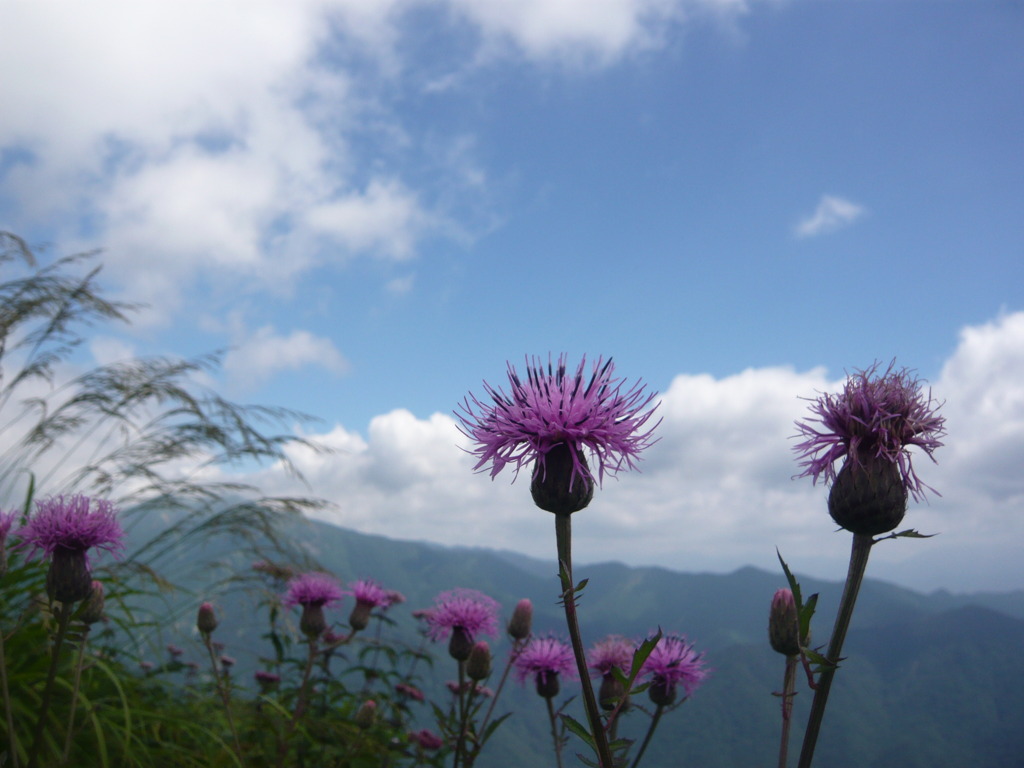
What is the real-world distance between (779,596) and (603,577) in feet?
597

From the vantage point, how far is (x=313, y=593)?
4.48 m

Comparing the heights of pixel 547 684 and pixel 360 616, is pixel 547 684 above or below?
below

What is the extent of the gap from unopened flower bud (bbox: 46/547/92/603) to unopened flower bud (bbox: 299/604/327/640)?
1.55 m

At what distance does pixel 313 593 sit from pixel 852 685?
5773 cm

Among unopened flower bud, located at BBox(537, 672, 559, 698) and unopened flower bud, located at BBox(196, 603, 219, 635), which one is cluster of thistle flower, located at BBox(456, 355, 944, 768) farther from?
unopened flower bud, located at BBox(196, 603, 219, 635)

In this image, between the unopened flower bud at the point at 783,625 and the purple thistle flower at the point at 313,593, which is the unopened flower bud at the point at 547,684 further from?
the unopened flower bud at the point at 783,625

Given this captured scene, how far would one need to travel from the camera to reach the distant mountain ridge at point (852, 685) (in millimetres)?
6625

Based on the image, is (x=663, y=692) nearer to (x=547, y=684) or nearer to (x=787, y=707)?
(x=547, y=684)

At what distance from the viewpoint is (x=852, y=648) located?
66.1 metres

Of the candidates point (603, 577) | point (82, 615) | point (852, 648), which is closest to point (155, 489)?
point (82, 615)

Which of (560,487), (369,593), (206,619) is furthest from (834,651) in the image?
(369,593)

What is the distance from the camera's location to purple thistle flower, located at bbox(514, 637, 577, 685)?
376cm

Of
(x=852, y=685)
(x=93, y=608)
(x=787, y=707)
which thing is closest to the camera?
(x=787, y=707)

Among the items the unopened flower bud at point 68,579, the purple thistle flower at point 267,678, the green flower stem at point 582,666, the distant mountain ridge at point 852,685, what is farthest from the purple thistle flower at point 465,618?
the green flower stem at point 582,666
